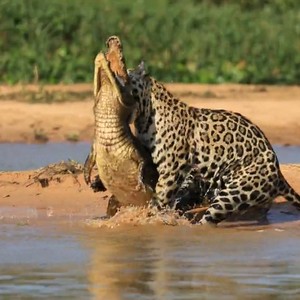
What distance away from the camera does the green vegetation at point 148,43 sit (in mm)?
20766

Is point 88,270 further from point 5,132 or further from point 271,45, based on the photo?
point 271,45

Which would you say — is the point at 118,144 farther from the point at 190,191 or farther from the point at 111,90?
the point at 190,191

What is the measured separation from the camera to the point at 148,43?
2153 cm

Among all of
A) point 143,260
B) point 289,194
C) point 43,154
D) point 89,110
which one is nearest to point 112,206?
point 289,194

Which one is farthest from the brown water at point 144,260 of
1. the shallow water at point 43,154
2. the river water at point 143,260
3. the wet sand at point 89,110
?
the shallow water at point 43,154

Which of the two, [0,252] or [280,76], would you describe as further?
[280,76]

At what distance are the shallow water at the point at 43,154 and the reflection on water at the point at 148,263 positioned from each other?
3904 millimetres

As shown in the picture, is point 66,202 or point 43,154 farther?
point 43,154

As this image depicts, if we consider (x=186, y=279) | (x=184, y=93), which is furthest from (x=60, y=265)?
(x=184, y=93)

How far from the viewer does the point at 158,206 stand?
11.4 m

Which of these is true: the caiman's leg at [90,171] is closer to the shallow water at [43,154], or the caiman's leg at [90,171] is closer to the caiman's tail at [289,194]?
the caiman's tail at [289,194]

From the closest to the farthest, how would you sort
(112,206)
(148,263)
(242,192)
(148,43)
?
(148,263) < (242,192) < (112,206) < (148,43)

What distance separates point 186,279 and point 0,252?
1.62 metres

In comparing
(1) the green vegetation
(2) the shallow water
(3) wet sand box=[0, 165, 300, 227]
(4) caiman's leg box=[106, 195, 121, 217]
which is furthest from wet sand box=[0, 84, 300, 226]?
(4) caiman's leg box=[106, 195, 121, 217]
